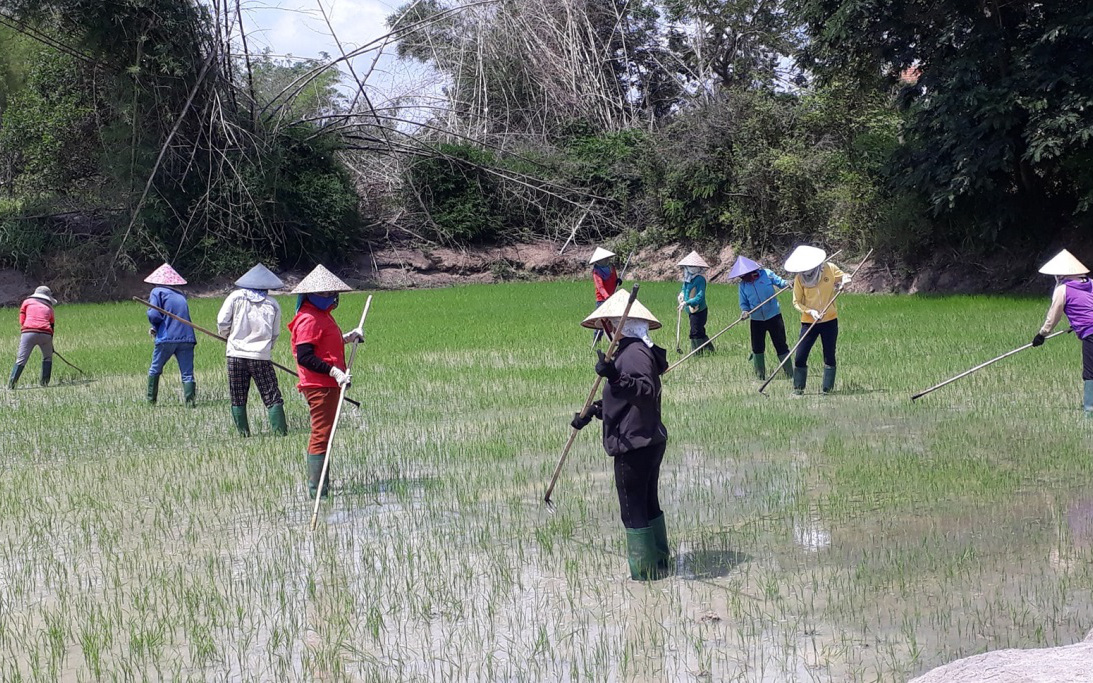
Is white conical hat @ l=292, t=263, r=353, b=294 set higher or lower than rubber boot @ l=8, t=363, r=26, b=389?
higher

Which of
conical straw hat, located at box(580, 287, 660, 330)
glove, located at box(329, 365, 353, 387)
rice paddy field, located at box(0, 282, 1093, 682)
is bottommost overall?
rice paddy field, located at box(0, 282, 1093, 682)

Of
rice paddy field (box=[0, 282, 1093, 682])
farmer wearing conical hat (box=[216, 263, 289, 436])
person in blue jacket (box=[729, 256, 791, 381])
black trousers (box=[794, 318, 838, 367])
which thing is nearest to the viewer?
rice paddy field (box=[0, 282, 1093, 682])

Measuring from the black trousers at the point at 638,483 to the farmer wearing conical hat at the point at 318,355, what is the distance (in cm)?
294

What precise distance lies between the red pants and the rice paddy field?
490 mm

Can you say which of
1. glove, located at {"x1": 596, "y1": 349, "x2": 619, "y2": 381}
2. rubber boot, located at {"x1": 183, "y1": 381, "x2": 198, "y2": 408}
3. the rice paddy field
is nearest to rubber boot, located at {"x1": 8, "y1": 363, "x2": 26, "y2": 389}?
the rice paddy field

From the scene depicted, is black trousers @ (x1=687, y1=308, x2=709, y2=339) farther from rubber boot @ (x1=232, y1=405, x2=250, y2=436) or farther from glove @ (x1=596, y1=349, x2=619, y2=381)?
glove @ (x1=596, y1=349, x2=619, y2=381)

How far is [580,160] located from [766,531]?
3258 cm

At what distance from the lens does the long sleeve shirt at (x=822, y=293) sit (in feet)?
39.1

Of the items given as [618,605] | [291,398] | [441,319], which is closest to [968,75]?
[441,319]

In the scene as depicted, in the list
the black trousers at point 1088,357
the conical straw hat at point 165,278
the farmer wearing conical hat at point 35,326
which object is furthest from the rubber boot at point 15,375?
the black trousers at point 1088,357

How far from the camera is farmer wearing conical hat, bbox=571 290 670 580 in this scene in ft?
20.0

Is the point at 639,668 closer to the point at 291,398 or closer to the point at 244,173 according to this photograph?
the point at 291,398

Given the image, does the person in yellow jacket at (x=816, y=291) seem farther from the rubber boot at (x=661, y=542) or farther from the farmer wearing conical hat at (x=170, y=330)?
the farmer wearing conical hat at (x=170, y=330)

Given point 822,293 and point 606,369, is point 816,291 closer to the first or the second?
point 822,293
